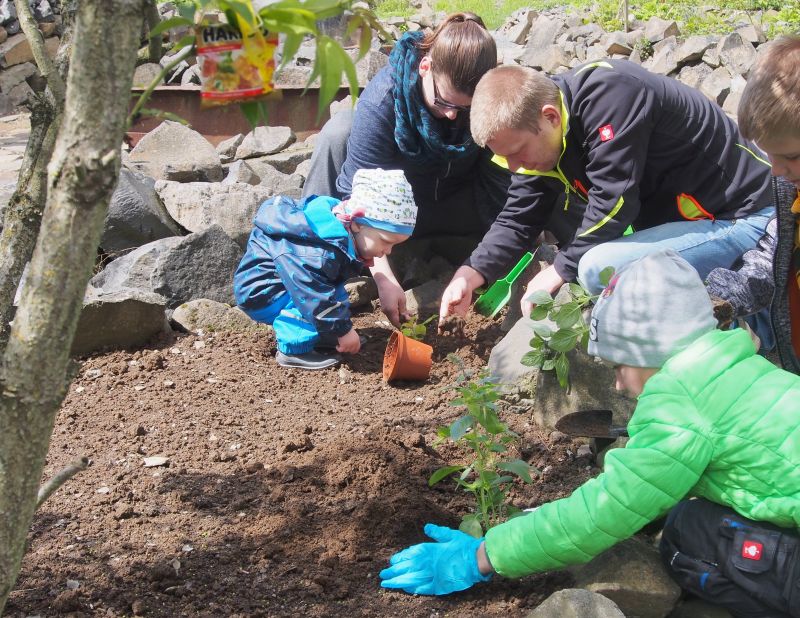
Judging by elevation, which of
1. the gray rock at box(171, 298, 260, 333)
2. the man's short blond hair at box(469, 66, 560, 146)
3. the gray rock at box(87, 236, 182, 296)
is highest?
the man's short blond hair at box(469, 66, 560, 146)

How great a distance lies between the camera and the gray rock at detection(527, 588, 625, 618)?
196 cm

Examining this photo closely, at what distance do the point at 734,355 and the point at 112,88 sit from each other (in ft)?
4.78

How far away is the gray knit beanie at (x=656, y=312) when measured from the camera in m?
2.04

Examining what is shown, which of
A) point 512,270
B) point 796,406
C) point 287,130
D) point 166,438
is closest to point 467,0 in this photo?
point 287,130

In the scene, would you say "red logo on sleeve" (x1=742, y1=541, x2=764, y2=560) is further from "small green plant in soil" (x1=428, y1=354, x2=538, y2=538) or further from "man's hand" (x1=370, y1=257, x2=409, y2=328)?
"man's hand" (x1=370, y1=257, x2=409, y2=328)

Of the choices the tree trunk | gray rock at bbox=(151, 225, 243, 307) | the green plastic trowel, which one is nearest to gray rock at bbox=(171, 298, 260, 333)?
gray rock at bbox=(151, 225, 243, 307)

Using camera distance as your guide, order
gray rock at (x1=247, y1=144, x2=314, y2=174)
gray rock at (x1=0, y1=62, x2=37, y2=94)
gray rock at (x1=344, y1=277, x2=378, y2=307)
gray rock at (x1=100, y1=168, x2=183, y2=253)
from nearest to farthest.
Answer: gray rock at (x1=344, y1=277, x2=378, y2=307)
gray rock at (x1=100, y1=168, x2=183, y2=253)
gray rock at (x1=247, y1=144, x2=314, y2=174)
gray rock at (x1=0, y1=62, x2=37, y2=94)

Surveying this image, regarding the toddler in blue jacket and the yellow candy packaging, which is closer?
the yellow candy packaging

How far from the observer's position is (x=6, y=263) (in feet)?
5.91

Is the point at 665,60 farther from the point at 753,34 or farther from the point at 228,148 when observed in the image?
the point at 228,148

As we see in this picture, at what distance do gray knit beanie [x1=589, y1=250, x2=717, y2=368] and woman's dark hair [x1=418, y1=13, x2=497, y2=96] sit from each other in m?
1.79

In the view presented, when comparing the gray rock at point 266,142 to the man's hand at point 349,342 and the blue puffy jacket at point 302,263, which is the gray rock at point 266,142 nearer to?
the blue puffy jacket at point 302,263

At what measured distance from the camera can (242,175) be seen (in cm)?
602

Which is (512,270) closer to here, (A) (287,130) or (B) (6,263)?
(B) (6,263)
